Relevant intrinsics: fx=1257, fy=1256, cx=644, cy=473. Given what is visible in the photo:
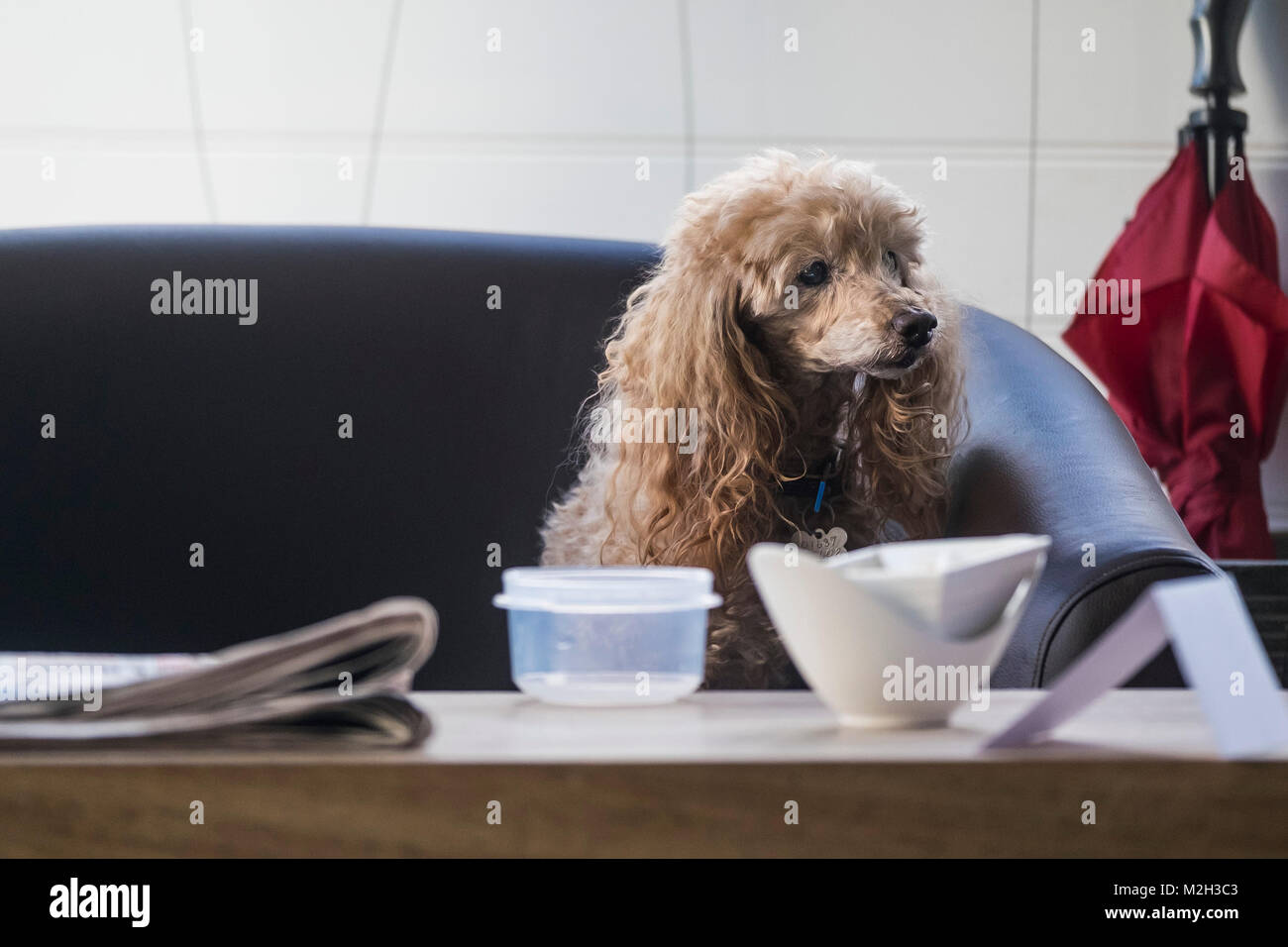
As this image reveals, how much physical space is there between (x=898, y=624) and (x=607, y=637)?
6.9 inches

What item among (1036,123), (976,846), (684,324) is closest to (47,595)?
(684,324)

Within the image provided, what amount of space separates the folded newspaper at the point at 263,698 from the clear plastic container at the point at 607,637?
0.12 meters

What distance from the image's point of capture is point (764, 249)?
1468mm

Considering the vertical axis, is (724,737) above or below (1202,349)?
below

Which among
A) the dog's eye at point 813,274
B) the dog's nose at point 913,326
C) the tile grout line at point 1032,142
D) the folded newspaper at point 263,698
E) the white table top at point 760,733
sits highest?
the tile grout line at point 1032,142

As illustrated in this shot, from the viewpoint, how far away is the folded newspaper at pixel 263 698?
52 cm

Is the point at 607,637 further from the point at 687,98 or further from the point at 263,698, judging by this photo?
the point at 687,98

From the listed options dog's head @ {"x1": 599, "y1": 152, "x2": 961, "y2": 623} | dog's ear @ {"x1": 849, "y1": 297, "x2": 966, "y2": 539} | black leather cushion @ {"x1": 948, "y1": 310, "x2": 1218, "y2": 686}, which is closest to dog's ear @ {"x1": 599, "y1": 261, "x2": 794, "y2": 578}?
dog's head @ {"x1": 599, "y1": 152, "x2": 961, "y2": 623}

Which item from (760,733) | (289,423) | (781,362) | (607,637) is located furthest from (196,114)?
(760,733)

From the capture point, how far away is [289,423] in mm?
1730

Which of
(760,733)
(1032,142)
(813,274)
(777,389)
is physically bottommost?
(760,733)

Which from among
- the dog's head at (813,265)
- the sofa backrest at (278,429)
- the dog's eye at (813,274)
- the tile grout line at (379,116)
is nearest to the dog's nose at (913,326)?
the dog's head at (813,265)

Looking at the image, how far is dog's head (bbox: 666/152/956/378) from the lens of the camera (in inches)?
56.5

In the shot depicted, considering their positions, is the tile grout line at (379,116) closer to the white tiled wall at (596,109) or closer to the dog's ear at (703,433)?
the white tiled wall at (596,109)
